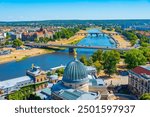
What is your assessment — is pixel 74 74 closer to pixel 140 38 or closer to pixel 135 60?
pixel 135 60

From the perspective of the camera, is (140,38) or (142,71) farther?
(140,38)

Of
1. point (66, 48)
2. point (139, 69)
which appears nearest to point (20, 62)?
point (66, 48)

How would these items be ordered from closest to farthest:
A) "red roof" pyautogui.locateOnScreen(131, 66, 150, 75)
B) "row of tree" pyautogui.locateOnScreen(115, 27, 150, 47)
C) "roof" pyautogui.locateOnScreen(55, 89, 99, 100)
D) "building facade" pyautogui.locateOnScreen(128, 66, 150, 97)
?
1. "roof" pyautogui.locateOnScreen(55, 89, 99, 100)
2. "building facade" pyautogui.locateOnScreen(128, 66, 150, 97)
3. "red roof" pyautogui.locateOnScreen(131, 66, 150, 75)
4. "row of tree" pyautogui.locateOnScreen(115, 27, 150, 47)

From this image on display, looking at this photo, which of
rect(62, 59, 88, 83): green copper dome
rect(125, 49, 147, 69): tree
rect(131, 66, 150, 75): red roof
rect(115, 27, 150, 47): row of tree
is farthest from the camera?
rect(115, 27, 150, 47): row of tree

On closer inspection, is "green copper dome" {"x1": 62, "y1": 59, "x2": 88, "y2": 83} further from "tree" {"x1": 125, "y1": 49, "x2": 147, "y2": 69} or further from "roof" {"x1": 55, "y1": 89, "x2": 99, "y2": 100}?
"tree" {"x1": 125, "y1": 49, "x2": 147, "y2": 69}

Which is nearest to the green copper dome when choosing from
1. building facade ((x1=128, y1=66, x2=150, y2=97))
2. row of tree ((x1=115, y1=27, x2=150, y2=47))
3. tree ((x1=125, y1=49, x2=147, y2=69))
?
building facade ((x1=128, y1=66, x2=150, y2=97))

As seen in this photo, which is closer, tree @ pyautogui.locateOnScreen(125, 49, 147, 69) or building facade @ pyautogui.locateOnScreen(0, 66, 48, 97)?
building facade @ pyautogui.locateOnScreen(0, 66, 48, 97)

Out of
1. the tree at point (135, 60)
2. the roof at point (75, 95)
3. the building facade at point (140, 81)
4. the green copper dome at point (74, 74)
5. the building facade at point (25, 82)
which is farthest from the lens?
the tree at point (135, 60)

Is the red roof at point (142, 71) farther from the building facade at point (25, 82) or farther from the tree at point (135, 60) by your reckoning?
the building facade at point (25, 82)

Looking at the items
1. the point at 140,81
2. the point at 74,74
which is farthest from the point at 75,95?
the point at 140,81

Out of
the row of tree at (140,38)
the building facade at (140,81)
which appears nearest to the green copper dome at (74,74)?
the building facade at (140,81)

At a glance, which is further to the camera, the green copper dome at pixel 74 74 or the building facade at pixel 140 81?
the building facade at pixel 140 81

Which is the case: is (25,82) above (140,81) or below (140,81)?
below
